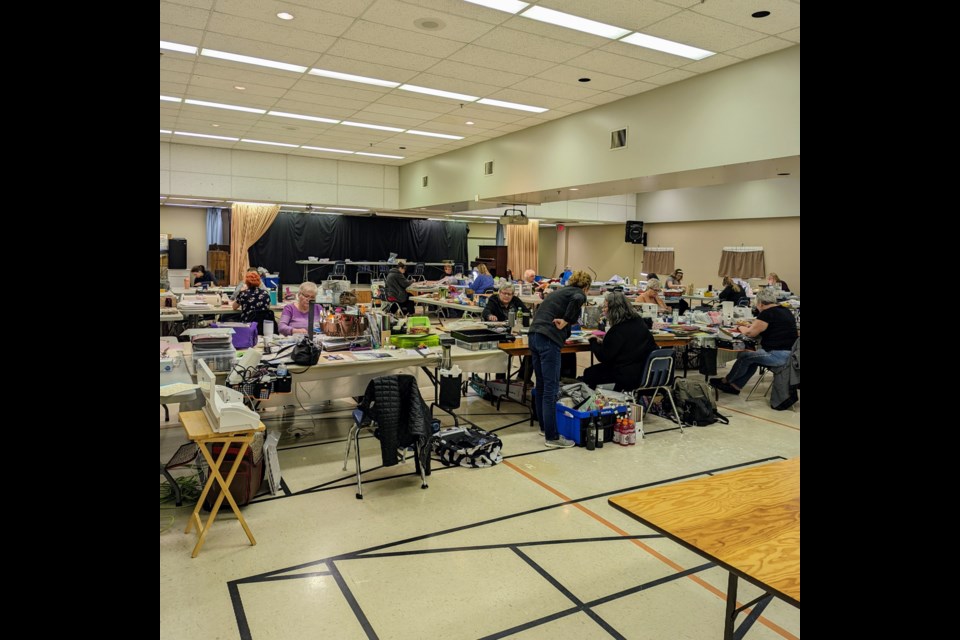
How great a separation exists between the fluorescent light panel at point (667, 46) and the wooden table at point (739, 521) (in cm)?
436

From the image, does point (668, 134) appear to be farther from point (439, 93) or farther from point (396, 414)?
point (396, 414)

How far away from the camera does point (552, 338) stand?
16.6 ft

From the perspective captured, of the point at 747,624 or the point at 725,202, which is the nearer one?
the point at 747,624

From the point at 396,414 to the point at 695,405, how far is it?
3133 mm

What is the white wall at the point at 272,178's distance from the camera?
37.6 feet

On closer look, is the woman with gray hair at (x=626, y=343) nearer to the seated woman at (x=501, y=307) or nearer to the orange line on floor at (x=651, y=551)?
the orange line on floor at (x=651, y=551)

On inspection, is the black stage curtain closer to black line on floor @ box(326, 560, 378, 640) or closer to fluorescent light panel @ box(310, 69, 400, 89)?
fluorescent light panel @ box(310, 69, 400, 89)

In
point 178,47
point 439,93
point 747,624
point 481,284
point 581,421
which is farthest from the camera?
point 481,284

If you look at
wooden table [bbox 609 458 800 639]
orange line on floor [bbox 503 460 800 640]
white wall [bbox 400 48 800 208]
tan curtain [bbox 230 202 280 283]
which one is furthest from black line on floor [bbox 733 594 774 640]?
tan curtain [bbox 230 202 280 283]

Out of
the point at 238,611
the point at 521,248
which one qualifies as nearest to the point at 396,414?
the point at 238,611

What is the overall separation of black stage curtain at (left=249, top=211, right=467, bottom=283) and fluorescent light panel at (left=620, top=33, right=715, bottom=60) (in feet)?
36.1
